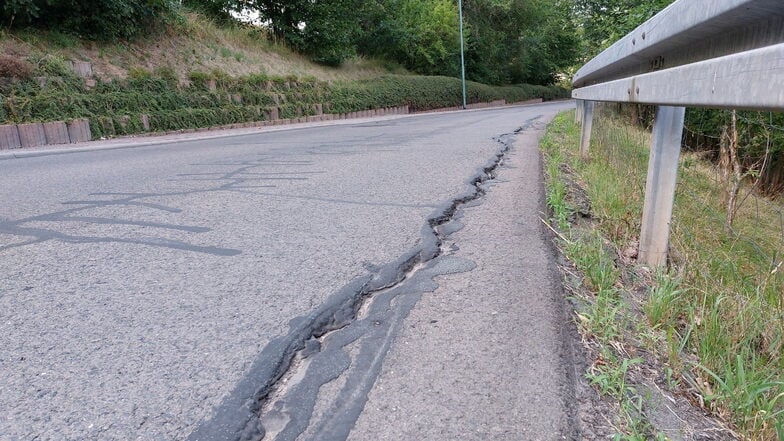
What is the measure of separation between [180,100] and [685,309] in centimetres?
1447

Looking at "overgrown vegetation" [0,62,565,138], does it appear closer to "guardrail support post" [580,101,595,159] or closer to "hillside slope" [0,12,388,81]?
"hillside slope" [0,12,388,81]

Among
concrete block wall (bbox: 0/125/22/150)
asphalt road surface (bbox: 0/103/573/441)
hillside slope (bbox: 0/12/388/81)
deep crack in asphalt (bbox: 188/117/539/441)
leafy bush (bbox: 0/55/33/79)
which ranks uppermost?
hillside slope (bbox: 0/12/388/81)

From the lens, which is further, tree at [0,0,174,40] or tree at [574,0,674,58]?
tree at [0,0,174,40]

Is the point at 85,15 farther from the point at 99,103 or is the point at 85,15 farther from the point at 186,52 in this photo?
the point at 186,52

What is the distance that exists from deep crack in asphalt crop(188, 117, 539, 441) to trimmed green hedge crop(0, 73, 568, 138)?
10.9 m

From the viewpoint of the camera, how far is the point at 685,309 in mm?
2213

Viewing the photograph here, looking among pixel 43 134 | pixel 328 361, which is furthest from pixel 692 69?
pixel 43 134

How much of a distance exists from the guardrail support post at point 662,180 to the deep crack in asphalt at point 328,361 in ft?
2.98

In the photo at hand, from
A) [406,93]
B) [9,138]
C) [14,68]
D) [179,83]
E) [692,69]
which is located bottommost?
[9,138]

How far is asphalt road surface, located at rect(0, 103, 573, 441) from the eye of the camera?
5.44 feet

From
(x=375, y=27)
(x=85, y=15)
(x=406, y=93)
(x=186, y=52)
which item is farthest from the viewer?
(x=375, y=27)

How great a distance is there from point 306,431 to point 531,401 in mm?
682

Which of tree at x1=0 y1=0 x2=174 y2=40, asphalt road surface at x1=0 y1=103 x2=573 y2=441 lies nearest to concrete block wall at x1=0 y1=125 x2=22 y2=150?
tree at x1=0 y1=0 x2=174 y2=40

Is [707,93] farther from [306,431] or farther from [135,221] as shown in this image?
[135,221]
